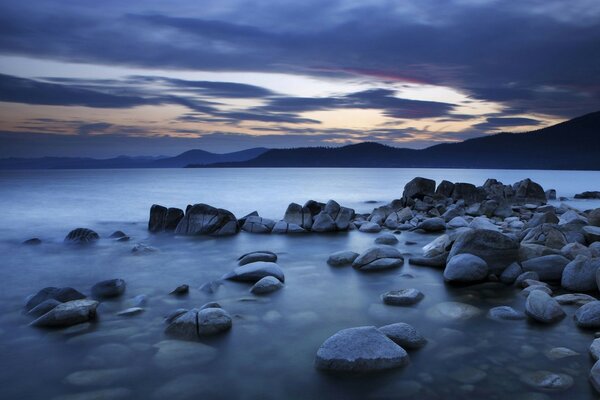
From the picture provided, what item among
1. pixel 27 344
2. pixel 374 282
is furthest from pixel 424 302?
pixel 27 344

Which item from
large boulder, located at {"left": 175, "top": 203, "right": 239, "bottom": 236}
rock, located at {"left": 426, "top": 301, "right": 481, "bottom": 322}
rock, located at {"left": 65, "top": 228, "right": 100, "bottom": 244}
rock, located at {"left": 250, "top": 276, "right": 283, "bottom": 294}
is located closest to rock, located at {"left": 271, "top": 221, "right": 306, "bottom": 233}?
large boulder, located at {"left": 175, "top": 203, "right": 239, "bottom": 236}

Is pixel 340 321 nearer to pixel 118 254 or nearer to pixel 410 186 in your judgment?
pixel 118 254

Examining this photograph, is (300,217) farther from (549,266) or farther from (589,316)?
(589,316)

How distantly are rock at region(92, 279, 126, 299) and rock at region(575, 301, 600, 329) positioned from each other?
279 inches

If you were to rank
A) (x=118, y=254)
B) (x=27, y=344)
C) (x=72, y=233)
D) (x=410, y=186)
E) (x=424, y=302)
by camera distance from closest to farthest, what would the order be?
(x=27, y=344)
(x=424, y=302)
(x=118, y=254)
(x=72, y=233)
(x=410, y=186)

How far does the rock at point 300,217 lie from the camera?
1564 centimetres

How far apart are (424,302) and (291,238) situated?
7408mm

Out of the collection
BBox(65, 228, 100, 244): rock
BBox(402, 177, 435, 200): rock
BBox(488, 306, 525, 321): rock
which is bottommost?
BBox(65, 228, 100, 244): rock

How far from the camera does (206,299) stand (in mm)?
7320

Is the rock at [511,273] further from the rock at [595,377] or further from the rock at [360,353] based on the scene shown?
the rock at [360,353]

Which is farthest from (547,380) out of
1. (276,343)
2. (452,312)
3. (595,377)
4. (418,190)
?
(418,190)

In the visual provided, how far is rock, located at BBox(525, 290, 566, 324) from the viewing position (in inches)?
230

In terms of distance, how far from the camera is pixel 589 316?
5551 millimetres

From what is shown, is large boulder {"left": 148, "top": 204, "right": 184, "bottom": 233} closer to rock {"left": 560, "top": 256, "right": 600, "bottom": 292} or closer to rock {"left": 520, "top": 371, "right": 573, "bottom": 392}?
rock {"left": 560, "top": 256, "right": 600, "bottom": 292}
